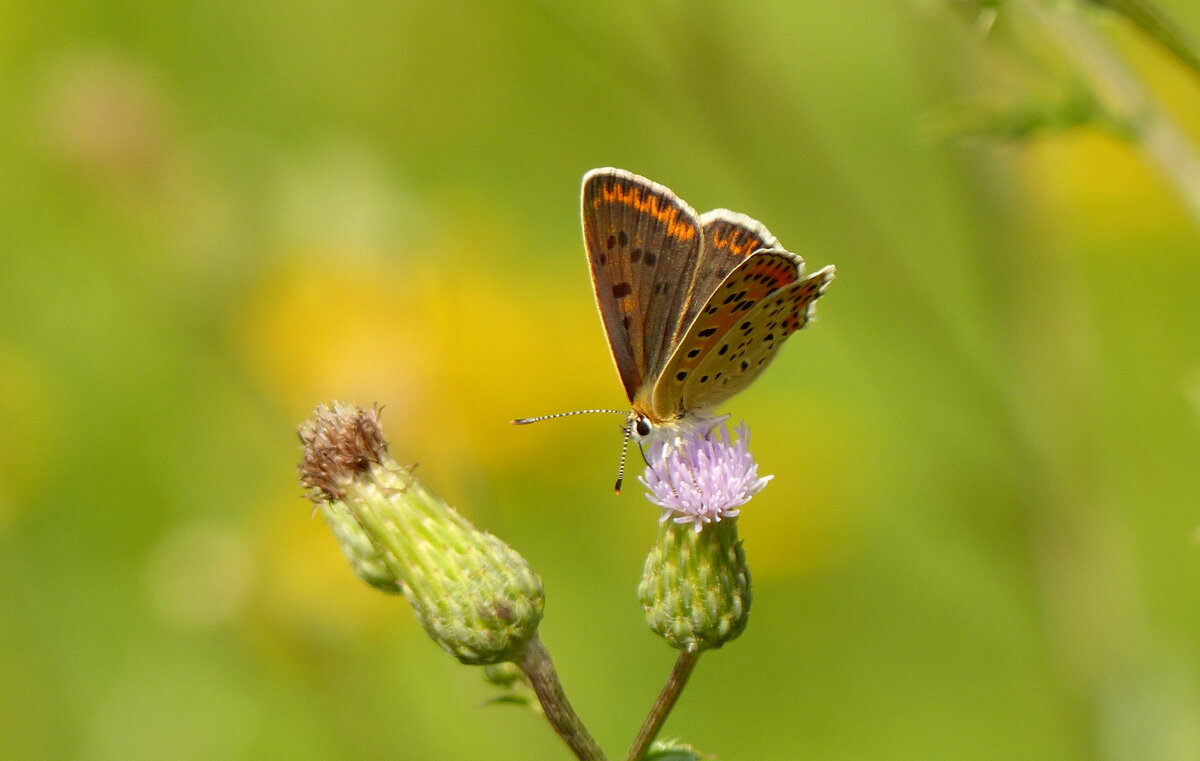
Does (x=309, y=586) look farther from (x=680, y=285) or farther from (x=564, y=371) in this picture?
(x=564, y=371)

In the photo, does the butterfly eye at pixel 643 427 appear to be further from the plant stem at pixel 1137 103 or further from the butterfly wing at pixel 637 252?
the plant stem at pixel 1137 103

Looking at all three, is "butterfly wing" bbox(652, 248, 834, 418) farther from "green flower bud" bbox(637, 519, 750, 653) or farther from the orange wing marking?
"green flower bud" bbox(637, 519, 750, 653)

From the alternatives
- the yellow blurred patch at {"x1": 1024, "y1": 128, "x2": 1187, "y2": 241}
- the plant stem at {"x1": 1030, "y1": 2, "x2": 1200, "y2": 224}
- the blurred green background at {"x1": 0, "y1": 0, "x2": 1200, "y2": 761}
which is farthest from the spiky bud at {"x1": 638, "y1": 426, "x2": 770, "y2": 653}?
the yellow blurred patch at {"x1": 1024, "y1": 128, "x2": 1187, "y2": 241}

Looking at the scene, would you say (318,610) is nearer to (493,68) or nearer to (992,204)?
(992,204)

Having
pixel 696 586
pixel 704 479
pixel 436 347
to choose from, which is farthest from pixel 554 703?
pixel 436 347

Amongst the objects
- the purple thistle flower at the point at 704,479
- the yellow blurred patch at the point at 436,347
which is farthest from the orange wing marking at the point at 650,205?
the yellow blurred patch at the point at 436,347

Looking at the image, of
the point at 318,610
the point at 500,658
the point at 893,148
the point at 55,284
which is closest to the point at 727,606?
the point at 500,658

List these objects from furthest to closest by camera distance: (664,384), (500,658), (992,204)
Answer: (992,204)
(664,384)
(500,658)
